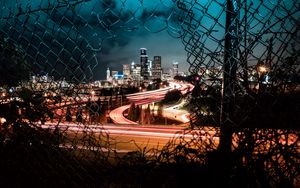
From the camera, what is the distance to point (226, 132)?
1.90 m

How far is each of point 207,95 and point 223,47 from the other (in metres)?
0.46

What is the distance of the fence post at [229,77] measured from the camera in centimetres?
166

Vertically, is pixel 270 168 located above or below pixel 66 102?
below

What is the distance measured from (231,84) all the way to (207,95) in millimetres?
294

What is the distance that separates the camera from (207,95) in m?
2.06

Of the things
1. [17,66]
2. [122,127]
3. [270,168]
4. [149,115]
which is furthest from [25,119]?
[149,115]

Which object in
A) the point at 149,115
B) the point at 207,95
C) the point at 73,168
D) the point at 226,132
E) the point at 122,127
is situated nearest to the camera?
the point at 226,132

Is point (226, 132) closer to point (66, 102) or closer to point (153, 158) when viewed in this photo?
point (153, 158)

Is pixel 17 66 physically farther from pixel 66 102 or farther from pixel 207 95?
pixel 207 95

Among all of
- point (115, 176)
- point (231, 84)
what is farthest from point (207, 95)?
point (115, 176)

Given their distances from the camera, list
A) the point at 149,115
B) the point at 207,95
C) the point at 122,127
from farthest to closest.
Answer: the point at 149,115 < the point at 122,127 < the point at 207,95

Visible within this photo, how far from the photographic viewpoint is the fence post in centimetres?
166

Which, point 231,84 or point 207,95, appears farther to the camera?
point 207,95

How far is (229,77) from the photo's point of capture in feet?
5.78
